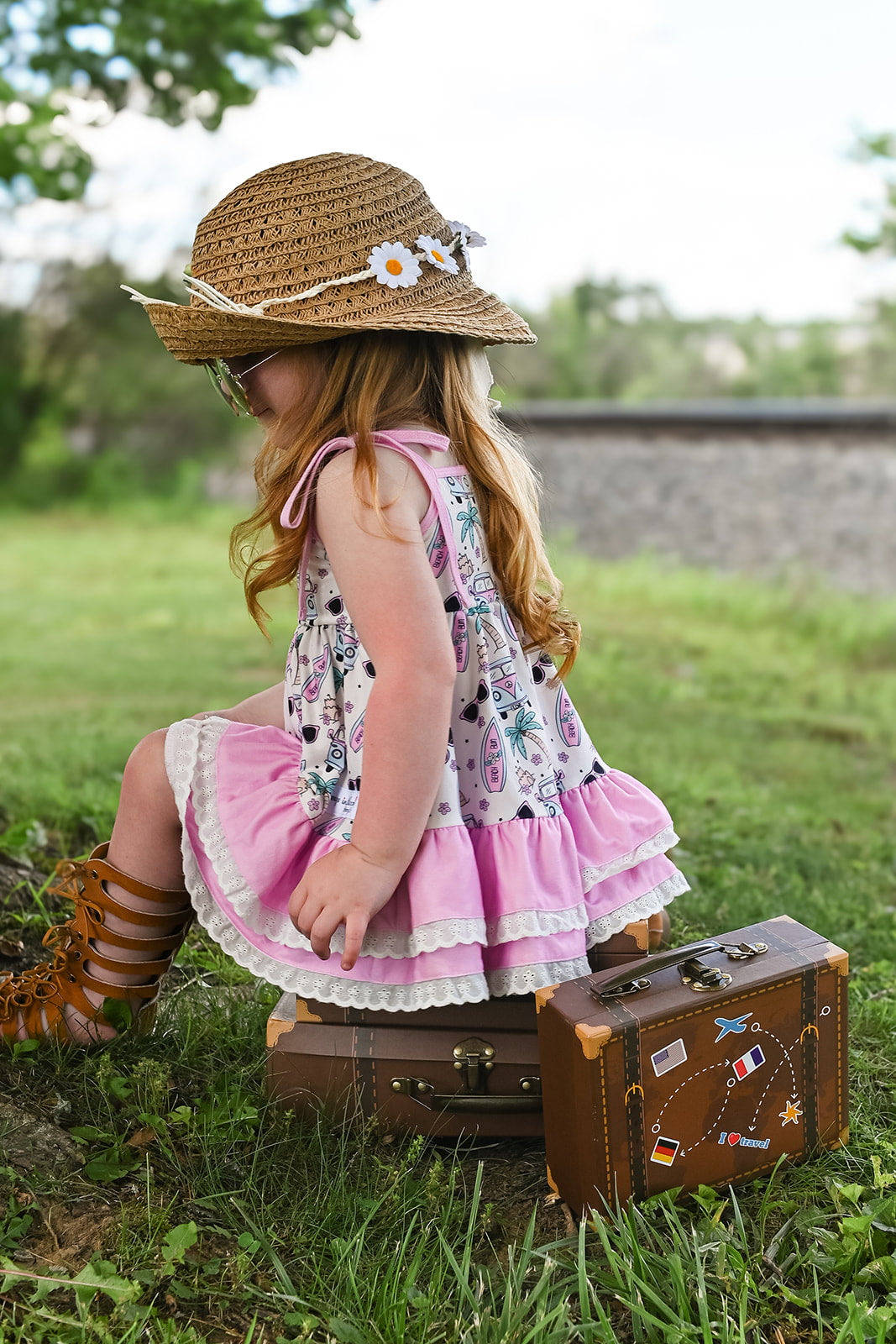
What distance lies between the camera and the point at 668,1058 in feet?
5.13

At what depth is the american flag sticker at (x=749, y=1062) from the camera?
1.64 meters

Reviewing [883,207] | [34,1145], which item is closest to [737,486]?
[883,207]

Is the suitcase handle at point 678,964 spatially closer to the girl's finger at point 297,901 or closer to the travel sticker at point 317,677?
the girl's finger at point 297,901

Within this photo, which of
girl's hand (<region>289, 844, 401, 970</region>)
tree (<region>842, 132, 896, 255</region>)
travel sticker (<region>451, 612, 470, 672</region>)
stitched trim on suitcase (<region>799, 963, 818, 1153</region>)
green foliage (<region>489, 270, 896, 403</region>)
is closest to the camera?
girl's hand (<region>289, 844, 401, 970</region>)

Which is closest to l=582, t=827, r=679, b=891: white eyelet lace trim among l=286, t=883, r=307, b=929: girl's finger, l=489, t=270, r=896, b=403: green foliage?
l=286, t=883, r=307, b=929: girl's finger

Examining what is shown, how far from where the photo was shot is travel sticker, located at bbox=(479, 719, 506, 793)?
5.89ft

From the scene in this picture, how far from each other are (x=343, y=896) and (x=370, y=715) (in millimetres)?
259

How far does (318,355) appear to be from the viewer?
177cm

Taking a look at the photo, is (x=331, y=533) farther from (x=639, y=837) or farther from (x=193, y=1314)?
(x=193, y=1314)

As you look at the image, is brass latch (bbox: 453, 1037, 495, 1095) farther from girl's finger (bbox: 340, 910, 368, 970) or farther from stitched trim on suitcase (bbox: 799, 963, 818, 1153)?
stitched trim on suitcase (bbox: 799, 963, 818, 1153)

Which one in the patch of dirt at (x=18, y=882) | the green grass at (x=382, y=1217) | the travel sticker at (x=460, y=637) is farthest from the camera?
the patch of dirt at (x=18, y=882)

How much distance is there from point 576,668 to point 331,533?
431cm

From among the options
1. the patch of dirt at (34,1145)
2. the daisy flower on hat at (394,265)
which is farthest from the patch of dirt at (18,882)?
the daisy flower on hat at (394,265)

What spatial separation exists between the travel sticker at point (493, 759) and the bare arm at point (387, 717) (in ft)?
0.57
